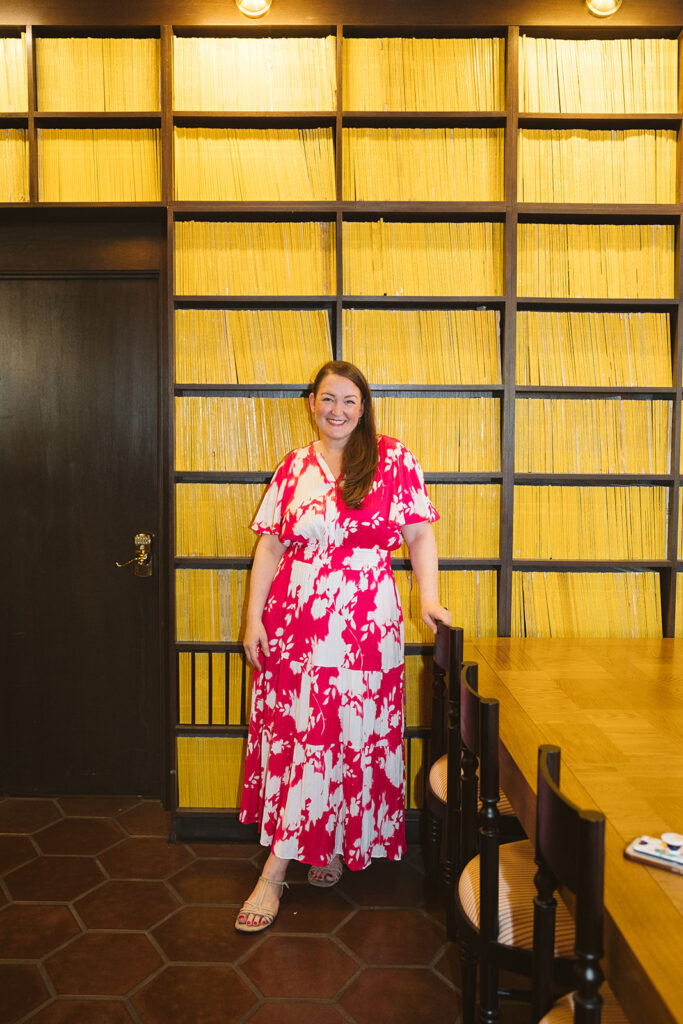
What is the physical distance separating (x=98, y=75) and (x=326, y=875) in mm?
2842

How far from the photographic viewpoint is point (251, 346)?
2.82 metres

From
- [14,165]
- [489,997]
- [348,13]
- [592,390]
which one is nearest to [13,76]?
[14,165]

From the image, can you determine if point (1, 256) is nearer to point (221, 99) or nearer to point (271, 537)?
point (221, 99)

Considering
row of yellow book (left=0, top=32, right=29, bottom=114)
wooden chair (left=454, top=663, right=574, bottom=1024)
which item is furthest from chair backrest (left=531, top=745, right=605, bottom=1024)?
row of yellow book (left=0, top=32, right=29, bottom=114)

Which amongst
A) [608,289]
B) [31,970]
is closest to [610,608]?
[608,289]

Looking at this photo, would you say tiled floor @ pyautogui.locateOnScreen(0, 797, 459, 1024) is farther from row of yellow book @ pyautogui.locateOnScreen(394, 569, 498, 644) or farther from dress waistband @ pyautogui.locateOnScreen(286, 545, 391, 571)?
dress waistband @ pyautogui.locateOnScreen(286, 545, 391, 571)

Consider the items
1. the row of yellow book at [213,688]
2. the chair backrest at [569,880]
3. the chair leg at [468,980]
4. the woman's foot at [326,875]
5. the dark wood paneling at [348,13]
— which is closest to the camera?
the chair backrest at [569,880]

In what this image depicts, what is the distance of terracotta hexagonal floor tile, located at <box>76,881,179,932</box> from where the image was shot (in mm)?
Answer: 2305

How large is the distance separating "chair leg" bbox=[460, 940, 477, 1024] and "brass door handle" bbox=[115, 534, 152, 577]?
75.9 inches

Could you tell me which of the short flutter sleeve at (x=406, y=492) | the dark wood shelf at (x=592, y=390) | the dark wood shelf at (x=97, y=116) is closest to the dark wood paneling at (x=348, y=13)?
the dark wood shelf at (x=97, y=116)

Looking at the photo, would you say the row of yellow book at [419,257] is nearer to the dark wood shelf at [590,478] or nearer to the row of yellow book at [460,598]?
the dark wood shelf at [590,478]

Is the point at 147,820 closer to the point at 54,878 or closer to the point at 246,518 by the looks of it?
the point at 54,878

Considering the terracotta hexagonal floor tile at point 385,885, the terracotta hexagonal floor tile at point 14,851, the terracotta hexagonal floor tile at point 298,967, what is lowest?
the terracotta hexagonal floor tile at point 385,885

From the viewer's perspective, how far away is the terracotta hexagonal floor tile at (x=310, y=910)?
2303mm
